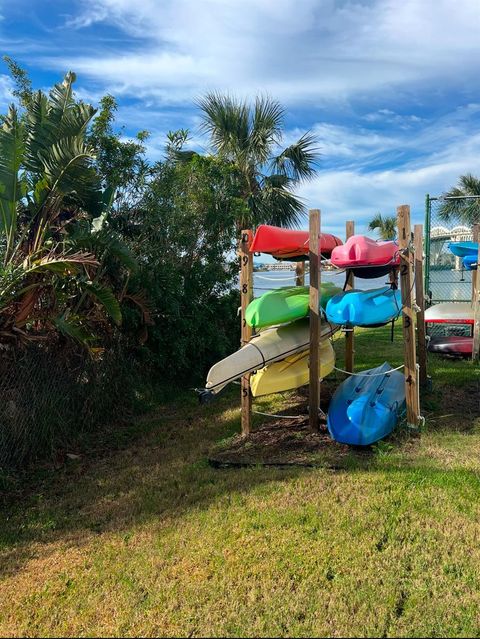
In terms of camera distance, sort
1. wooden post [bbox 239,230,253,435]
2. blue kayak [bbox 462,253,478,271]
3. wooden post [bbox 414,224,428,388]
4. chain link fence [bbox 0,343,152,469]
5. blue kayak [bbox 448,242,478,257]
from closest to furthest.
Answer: chain link fence [bbox 0,343,152,469] < wooden post [bbox 239,230,253,435] < wooden post [bbox 414,224,428,388] < blue kayak [bbox 462,253,478,271] < blue kayak [bbox 448,242,478,257]

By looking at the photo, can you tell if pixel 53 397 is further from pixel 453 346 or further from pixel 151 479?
pixel 453 346

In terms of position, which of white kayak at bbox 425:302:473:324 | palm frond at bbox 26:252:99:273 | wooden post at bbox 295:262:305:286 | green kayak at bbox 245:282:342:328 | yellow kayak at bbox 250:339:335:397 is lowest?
yellow kayak at bbox 250:339:335:397

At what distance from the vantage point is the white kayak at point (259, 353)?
506cm

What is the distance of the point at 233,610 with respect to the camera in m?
2.60

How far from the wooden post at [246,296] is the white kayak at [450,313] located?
4495 millimetres

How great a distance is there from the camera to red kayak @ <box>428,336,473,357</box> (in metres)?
8.30

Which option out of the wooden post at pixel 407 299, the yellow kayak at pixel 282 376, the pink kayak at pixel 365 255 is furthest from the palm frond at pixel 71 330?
the wooden post at pixel 407 299

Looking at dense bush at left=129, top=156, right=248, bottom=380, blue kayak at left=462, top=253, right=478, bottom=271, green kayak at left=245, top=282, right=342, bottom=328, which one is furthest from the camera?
blue kayak at left=462, top=253, right=478, bottom=271

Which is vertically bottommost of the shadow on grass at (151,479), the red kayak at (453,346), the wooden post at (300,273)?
the shadow on grass at (151,479)

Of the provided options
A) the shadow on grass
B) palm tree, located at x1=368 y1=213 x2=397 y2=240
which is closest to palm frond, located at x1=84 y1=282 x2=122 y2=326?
the shadow on grass

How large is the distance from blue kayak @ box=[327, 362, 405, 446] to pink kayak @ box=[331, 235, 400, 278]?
4.08ft

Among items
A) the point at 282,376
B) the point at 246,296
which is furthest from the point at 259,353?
the point at 246,296

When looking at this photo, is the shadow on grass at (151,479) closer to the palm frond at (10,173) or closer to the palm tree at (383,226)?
the palm frond at (10,173)

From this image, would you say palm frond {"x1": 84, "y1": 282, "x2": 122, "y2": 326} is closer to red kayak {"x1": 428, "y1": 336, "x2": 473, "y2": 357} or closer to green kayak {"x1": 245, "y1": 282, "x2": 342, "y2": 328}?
green kayak {"x1": 245, "y1": 282, "x2": 342, "y2": 328}
